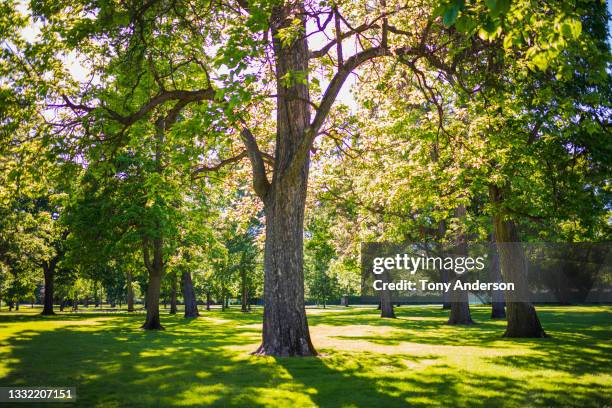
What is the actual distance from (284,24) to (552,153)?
8.06 metres

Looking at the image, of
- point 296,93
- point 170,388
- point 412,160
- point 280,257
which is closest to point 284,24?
point 296,93

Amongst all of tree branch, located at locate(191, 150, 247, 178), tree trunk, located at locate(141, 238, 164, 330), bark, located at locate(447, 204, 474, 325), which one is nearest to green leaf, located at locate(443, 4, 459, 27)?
tree branch, located at locate(191, 150, 247, 178)

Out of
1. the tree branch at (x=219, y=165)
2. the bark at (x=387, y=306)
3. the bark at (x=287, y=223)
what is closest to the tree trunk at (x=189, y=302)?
the bark at (x=387, y=306)

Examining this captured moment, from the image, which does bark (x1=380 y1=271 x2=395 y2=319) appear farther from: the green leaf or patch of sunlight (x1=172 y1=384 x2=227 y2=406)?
the green leaf

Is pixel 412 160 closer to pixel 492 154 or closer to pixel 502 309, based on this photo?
pixel 492 154

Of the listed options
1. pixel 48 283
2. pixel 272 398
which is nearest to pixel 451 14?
pixel 272 398

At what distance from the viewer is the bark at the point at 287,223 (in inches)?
473

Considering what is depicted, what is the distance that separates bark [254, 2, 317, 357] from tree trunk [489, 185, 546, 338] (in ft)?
27.2

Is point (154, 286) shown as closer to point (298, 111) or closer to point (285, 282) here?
point (285, 282)

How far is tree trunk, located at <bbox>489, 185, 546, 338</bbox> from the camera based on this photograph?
678 inches

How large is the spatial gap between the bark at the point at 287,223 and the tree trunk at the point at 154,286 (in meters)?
13.6

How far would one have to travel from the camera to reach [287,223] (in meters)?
12.4

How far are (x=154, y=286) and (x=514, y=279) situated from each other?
680 inches

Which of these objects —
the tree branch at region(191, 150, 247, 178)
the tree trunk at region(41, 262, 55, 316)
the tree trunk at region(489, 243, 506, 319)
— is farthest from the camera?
the tree trunk at region(41, 262, 55, 316)
